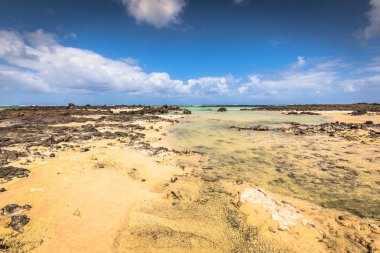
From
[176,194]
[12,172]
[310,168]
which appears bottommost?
[310,168]

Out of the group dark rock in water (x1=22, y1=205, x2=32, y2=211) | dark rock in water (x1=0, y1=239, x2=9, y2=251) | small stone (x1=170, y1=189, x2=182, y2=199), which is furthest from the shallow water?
dark rock in water (x1=0, y1=239, x2=9, y2=251)

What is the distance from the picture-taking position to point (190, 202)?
19.3 ft

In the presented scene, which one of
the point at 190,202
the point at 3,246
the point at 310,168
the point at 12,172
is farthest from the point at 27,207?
the point at 310,168

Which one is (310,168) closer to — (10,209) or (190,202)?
(190,202)

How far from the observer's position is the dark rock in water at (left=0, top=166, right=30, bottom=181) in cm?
707

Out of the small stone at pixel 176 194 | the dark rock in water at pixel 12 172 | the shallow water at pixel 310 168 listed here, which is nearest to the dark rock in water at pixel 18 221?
the dark rock in water at pixel 12 172

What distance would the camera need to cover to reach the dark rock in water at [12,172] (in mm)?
7071

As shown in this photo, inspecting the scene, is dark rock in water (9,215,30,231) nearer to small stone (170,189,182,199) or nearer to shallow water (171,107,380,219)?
small stone (170,189,182,199)

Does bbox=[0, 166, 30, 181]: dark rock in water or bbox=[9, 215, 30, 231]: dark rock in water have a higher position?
bbox=[0, 166, 30, 181]: dark rock in water

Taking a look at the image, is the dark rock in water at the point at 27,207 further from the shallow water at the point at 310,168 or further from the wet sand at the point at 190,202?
the shallow water at the point at 310,168

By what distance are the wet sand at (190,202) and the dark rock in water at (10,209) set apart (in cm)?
8

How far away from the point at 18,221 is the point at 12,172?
341cm

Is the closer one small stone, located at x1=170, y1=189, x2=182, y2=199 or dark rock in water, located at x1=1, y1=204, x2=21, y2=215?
dark rock in water, located at x1=1, y1=204, x2=21, y2=215

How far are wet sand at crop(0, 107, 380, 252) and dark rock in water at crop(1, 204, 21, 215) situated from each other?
0.08 metres
